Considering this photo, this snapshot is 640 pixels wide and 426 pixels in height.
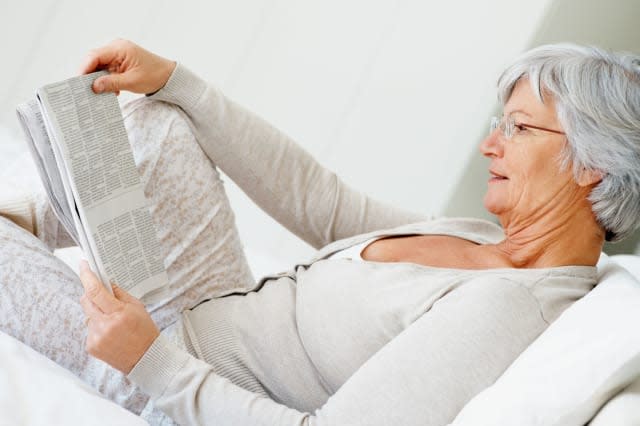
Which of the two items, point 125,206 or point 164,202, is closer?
point 125,206

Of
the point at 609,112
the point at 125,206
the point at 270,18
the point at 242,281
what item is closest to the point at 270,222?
the point at 270,18

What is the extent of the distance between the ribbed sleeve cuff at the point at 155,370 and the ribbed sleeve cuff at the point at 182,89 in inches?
19.5

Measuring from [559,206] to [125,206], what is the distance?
715 millimetres

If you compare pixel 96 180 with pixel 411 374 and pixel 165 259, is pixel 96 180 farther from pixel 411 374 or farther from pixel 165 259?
pixel 411 374

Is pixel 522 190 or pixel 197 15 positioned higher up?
pixel 522 190

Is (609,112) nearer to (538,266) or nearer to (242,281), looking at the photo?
(538,266)

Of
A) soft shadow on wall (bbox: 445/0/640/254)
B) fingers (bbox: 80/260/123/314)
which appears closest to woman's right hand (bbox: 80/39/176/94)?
fingers (bbox: 80/260/123/314)

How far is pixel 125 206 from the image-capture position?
4.33 feet

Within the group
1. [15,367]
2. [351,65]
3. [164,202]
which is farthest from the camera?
[351,65]

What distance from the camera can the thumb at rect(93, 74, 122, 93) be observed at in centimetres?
132

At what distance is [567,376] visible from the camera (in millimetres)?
1000

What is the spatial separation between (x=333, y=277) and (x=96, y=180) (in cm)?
42

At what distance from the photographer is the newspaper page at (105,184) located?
119 cm

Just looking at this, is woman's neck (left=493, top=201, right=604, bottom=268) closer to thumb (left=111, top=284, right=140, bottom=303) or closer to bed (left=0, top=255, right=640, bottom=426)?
bed (left=0, top=255, right=640, bottom=426)
